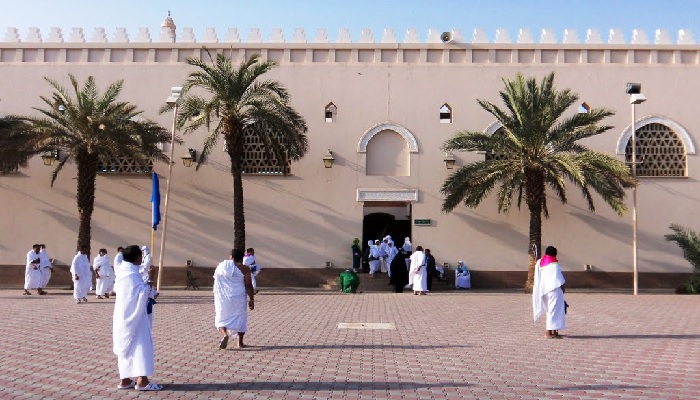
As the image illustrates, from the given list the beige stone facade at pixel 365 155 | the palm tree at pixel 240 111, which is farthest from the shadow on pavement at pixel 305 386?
the beige stone facade at pixel 365 155

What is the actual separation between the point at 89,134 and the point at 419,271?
9.92m

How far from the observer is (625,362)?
8258 mm

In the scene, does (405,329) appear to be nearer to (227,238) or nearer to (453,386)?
(453,386)

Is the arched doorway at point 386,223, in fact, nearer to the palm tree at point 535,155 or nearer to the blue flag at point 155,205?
the palm tree at point 535,155

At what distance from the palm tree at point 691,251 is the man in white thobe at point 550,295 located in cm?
1162

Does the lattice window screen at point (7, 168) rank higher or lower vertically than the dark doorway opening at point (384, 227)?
higher

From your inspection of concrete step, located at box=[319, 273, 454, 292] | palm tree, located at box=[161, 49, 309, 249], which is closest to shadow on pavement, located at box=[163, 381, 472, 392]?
palm tree, located at box=[161, 49, 309, 249]

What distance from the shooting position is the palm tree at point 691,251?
67.0 feet

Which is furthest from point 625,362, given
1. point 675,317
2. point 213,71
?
point 213,71

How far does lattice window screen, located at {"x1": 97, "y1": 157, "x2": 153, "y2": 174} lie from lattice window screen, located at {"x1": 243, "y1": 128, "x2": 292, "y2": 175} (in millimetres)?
3207

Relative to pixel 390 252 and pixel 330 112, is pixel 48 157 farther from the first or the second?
pixel 390 252

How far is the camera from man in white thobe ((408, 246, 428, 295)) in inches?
753

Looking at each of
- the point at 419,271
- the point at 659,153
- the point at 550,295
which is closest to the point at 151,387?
the point at 550,295

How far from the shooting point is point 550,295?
10.6m
